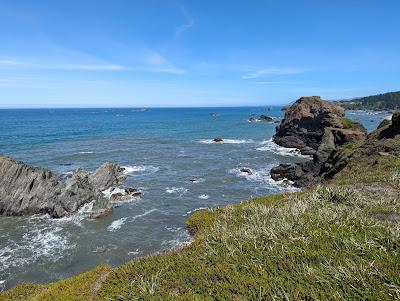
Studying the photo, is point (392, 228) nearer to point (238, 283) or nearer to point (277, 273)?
point (277, 273)

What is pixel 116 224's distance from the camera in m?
34.6

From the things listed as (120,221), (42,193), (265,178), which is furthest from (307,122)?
(42,193)

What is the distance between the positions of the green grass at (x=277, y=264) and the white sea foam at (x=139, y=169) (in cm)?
3897

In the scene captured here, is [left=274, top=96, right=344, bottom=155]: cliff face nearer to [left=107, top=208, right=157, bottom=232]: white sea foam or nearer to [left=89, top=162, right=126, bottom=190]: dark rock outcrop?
[left=89, top=162, right=126, bottom=190]: dark rock outcrop

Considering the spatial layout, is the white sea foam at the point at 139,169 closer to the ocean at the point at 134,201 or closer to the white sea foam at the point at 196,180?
the ocean at the point at 134,201

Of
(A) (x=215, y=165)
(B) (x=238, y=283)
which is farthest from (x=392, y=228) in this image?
(A) (x=215, y=165)

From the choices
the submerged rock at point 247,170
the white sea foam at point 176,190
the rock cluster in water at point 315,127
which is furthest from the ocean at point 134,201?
the rock cluster in water at point 315,127

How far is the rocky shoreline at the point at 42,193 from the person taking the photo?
3797 centimetres

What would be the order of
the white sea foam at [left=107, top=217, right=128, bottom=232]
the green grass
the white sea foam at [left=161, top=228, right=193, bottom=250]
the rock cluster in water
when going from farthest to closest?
the rock cluster in water
the white sea foam at [left=107, top=217, right=128, bottom=232]
the white sea foam at [left=161, top=228, right=193, bottom=250]
the green grass

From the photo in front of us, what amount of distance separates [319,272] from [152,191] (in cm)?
3652

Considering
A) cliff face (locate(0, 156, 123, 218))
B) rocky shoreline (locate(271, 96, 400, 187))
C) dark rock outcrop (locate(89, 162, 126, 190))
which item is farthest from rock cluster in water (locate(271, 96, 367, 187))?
cliff face (locate(0, 156, 123, 218))

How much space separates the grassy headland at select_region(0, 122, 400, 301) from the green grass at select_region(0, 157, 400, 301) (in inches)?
1.2

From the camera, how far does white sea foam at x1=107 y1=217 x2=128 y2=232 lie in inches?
1324

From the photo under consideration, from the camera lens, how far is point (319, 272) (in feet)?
35.9
